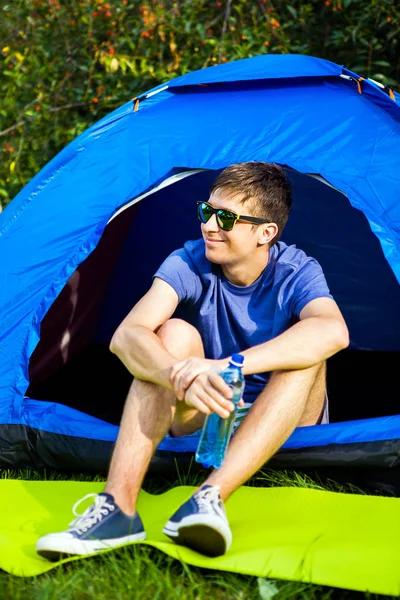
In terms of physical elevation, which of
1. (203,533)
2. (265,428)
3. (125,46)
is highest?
(125,46)

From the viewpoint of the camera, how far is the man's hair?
2352mm

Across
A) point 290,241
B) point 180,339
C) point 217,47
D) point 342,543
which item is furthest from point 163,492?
point 217,47

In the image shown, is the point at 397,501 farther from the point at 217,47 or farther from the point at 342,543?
the point at 217,47

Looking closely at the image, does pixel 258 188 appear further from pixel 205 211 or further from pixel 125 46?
pixel 125 46

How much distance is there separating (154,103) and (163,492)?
1345 mm

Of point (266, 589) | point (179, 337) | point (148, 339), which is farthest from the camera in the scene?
point (179, 337)

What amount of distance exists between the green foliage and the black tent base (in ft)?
8.44

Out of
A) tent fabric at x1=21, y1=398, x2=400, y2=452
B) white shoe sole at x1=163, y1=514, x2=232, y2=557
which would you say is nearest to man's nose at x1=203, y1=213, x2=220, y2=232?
tent fabric at x1=21, y1=398, x2=400, y2=452

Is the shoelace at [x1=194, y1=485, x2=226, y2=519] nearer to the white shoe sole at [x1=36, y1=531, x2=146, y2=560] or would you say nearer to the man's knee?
the white shoe sole at [x1=36, y1=531, x2=146, y2=560]

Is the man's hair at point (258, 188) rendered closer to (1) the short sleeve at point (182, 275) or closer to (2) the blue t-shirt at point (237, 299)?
(2) the blue t-shirt at point (237, 299)

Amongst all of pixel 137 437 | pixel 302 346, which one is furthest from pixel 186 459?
pixel 302 346

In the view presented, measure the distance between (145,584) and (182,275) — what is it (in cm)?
89

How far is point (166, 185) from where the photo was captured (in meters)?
2.86

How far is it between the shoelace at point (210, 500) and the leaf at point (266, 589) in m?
0.15
